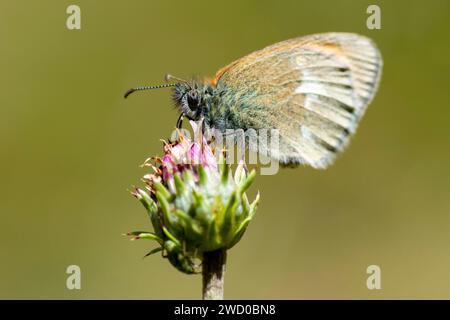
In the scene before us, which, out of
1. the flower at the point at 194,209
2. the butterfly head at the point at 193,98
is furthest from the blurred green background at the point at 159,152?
the flower at the point at 194,209

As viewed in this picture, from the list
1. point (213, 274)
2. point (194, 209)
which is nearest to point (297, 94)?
point (194, 209)

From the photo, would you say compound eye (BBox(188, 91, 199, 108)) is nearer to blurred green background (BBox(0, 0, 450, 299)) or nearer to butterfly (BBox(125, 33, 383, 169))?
butterfly (BBox(125, 33, 383, 169))

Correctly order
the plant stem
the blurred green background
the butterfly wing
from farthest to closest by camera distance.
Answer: the blurred green background
the butterfly wing
the plant stem

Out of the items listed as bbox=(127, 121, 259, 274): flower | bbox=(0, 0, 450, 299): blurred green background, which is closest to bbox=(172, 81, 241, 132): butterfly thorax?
bbox=(127, 121, 259, 274): flower

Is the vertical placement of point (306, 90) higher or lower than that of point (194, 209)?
higher

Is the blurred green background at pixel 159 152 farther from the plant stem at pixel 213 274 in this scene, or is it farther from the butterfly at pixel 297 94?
the plant stem at pixel 213 274

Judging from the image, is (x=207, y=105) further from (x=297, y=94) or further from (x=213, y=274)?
(x=213, y=274)
